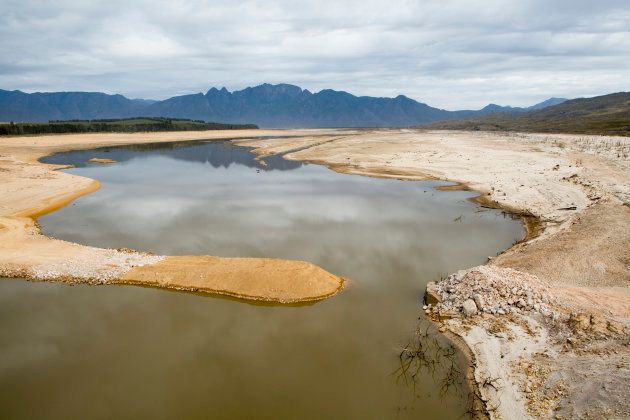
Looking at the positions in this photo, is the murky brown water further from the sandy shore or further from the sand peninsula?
the sandy shore

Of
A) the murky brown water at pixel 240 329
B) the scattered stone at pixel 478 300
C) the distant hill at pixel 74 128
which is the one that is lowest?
the murky brown water at pixel 240 329

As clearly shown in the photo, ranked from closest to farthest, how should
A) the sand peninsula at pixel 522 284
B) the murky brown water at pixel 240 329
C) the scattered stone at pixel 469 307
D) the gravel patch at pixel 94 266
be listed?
the sand peninsula at pixel 522 284, the murky brown water at pixel 240 329, the scattered stone at pixel 469 307, the gravel patch at pixel 94 266

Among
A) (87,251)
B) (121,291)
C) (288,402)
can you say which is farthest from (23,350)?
(288,402)

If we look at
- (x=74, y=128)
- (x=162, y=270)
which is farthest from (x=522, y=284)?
(x=74, y=128)

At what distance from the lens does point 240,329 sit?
13430mm

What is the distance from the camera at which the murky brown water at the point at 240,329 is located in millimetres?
10242

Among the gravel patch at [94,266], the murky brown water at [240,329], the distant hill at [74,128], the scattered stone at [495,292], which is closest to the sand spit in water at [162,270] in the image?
the gravel patch at [94,266]

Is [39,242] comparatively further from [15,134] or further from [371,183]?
[15,134]

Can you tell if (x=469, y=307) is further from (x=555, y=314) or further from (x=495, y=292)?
(x=555, y=314)

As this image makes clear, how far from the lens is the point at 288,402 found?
10.2 metres

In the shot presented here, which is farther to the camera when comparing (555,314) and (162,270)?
(162,270)

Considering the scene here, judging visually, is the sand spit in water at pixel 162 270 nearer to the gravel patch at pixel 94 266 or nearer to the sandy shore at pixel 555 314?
the gravel patch at pixel 94 266

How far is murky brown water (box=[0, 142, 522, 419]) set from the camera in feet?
33.6

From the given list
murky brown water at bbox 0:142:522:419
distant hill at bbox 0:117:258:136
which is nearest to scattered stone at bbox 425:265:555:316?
murky brown water at bbox 0:142:522:419
